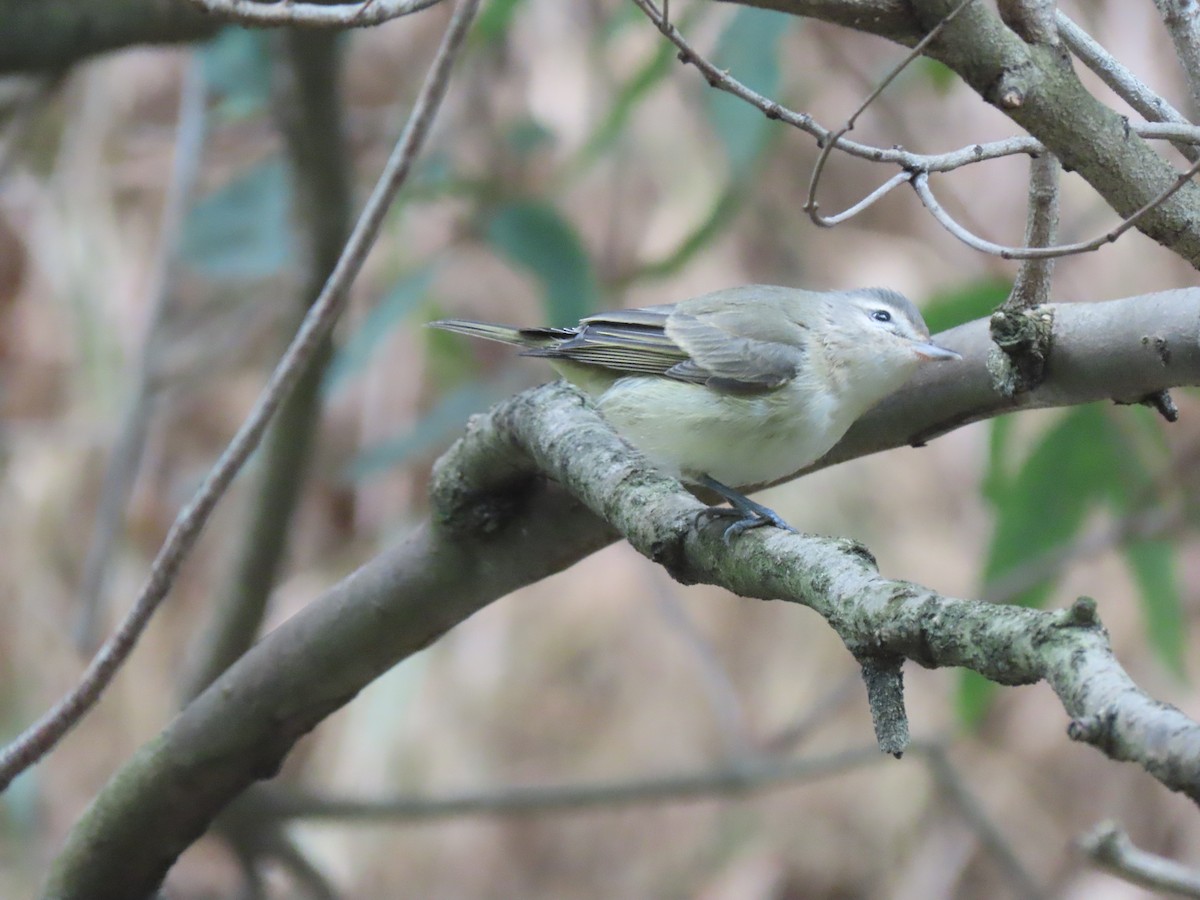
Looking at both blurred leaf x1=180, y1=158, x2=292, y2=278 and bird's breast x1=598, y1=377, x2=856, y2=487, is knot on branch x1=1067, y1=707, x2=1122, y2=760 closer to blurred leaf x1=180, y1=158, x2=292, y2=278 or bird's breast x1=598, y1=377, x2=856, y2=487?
bird's breast x1=598, y1=377, x2=856, y2=487

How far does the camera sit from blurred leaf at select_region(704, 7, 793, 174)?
2844 millimetres

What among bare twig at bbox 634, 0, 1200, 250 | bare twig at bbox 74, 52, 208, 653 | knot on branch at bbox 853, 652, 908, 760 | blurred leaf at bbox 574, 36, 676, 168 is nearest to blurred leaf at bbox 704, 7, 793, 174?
blurred leaf at bbox 574, 36, 676, 168

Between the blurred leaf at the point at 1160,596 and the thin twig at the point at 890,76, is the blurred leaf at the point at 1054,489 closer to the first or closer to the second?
the blurred leaf at the point at 1160,596

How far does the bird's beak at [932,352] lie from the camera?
179 centimetres

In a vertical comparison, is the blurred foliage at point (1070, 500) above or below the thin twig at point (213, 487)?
above

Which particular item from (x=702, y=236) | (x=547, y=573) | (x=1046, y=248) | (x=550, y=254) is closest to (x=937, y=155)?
(x=1046, y=248)

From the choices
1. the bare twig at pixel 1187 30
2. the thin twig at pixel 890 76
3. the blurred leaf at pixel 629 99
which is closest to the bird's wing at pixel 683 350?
the blurred leaf at pixel 629 99

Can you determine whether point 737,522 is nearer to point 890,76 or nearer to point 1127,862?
point 890,76

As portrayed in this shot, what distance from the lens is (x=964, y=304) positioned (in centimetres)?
285

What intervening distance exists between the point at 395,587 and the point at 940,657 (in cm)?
115

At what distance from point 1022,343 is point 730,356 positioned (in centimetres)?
104

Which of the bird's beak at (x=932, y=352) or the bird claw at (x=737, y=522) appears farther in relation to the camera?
the bird's beak at (x=932, y=352)

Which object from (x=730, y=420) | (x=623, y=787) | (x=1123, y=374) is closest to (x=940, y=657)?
(x=1123, y=374)

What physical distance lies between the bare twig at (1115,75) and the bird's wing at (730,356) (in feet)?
3.34
